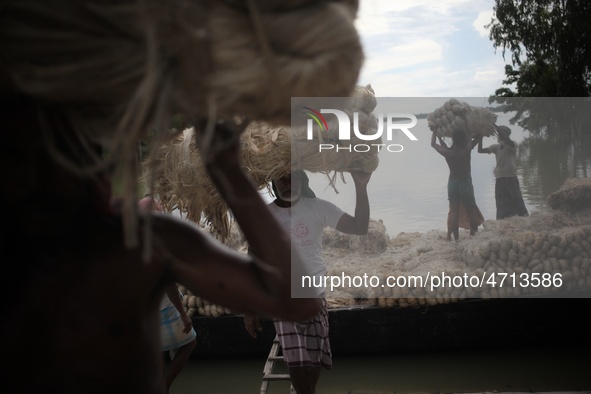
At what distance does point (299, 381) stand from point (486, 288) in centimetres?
266

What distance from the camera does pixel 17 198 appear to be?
106 centimetres

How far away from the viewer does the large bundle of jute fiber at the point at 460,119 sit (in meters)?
6.96

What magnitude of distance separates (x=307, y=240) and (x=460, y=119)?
3594 millimetres

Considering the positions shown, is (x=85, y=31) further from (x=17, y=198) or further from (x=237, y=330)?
(x=237, y=330)

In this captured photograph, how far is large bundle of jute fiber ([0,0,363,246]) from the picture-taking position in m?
0.84

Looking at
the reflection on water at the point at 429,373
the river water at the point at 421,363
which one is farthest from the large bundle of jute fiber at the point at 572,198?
the reflection on water at the point at 429,373

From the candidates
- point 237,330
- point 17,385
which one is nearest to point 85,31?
point 17,385

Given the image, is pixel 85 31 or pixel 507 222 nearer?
pixel 85 31

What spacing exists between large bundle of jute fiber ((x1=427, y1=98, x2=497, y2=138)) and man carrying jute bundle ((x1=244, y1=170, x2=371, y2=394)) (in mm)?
3162

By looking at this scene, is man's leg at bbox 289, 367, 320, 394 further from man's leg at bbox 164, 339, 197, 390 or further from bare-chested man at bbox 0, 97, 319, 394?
bare-chested man at bbox 0, 97, 319, 394

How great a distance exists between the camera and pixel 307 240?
13.1 feet

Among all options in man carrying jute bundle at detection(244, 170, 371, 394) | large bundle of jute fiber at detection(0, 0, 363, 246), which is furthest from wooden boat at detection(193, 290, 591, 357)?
large bundle of jute fiber at detection(0, 0, 363, 246)

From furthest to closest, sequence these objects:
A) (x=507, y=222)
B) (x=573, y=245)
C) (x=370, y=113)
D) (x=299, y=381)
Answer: (x=507, y=222) < (x=573, y=245) < (x=370, y=113) < (x=299, y=381)

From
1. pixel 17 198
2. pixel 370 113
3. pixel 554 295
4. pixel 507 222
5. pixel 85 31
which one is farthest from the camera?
pixel 507 222
